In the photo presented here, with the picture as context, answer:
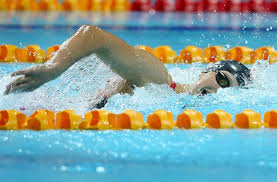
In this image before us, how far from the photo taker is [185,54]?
5055mm

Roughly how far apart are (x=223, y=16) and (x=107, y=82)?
3877 millimetres

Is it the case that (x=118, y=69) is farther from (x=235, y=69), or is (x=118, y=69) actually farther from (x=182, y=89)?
(x=235, y=69)

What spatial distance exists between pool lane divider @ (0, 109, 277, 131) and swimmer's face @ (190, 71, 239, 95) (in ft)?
1.33

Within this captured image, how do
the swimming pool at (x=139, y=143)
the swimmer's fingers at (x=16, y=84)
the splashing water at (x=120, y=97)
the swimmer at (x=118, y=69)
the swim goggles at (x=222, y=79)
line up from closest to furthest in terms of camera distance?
1. the swimming pool at (x=139, y=143)
2. the swimmer's fingers at (x=16, y=84)
3. the swimmer at (x=118, y=69)
4. the splashing water at (x=120, y=97)
5. the swim goggles at (x=222, y=79)

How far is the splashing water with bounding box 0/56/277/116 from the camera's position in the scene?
3.29 m

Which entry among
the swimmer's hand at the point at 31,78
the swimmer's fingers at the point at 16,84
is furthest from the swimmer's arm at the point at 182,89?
the swimmer's fingers at the point at 16,84

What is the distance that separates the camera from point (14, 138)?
273cm

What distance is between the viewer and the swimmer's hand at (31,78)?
9.06ft

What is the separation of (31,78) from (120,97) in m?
0.65

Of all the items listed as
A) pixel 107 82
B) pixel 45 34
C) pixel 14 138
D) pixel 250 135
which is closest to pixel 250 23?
pixel 45 34

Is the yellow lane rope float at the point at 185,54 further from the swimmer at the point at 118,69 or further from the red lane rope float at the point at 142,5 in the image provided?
the red lane rope float at the point at 142,5

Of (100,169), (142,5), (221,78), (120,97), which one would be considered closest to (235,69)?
(221,78)

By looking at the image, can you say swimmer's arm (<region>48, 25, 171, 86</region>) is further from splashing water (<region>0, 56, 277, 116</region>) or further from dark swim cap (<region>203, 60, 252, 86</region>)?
dark swim cap (<region>203, 60, 252, 86</region>)

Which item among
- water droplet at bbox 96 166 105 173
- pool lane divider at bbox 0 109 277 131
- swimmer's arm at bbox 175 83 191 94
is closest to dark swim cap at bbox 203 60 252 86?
swimmer's arm at bbox 175 83 191 94
